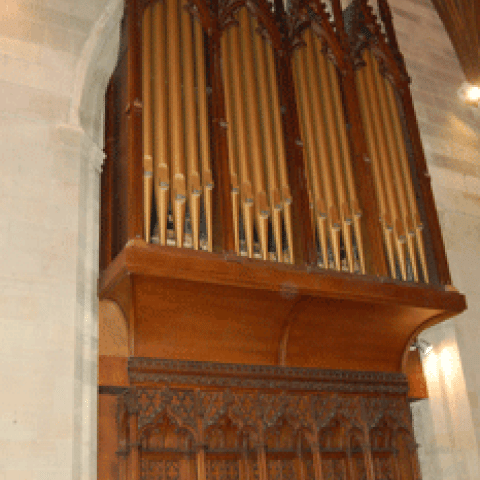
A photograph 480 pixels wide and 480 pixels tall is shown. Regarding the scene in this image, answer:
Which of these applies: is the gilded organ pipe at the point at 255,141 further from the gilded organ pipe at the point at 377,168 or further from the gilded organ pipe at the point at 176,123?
the gilded organ pipe at the point at 377,168

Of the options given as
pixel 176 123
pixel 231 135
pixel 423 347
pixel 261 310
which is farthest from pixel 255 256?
pixel 423 347

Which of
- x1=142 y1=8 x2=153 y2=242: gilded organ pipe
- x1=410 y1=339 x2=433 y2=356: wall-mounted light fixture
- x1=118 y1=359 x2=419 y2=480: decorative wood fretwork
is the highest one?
x1=142 y1=8 x2=153 y2=242: gilded organ pipe

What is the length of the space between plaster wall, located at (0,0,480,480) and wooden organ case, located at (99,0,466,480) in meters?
0.23

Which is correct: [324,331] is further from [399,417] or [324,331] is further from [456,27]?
[456,27]

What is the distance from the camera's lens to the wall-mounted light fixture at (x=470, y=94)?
26.9 ft

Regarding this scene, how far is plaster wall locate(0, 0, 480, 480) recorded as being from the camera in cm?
432

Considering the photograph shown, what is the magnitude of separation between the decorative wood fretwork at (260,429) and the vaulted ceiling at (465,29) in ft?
14.3

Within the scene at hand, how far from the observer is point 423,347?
6.42 meters

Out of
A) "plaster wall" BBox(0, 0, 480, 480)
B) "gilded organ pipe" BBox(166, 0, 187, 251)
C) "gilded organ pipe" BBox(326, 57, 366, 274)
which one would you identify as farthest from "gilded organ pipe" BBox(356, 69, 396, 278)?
"gilded organ pipe" BBox(166, 0, 187, 251)

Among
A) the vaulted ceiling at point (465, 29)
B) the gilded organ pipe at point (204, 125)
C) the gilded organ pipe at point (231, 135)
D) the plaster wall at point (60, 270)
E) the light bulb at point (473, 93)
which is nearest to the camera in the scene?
the plaster wall at point (60, 270)

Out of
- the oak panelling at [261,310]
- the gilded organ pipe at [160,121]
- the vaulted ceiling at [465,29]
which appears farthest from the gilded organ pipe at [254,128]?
the vaulted ceiling at [465,29]

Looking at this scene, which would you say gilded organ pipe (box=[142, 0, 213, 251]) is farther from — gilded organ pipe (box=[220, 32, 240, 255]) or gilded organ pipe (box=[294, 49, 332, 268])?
gilded organ pipe (box=[294, 49, 332, 268])

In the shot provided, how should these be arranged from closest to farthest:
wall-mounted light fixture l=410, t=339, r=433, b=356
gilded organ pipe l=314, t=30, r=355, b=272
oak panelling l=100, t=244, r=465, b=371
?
oak panelling l=100, t=244, r=465, b=371
gilded organ pipe l=314, t=30, r=355, b=272
wall-mounted light fixture l=410, t=339, r=433, b=356

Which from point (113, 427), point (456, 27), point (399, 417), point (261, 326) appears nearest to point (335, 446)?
point (399, 417)
